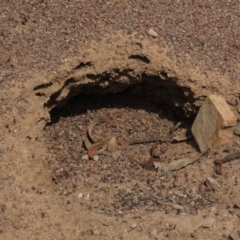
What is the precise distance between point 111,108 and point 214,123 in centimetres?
79

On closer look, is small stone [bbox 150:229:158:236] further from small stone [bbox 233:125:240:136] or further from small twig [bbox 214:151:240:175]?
small stone [bbox 233:125:240:136]

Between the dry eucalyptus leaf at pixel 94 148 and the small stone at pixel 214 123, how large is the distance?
0.60 metres

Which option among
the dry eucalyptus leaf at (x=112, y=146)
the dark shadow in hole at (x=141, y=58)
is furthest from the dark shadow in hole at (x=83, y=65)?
the dry eucalyptus leaf at (x=112, y=146)

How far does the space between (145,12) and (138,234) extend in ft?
4.70

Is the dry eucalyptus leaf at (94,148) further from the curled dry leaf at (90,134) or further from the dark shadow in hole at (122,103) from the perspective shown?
the dark shadow in hole at (122,103)

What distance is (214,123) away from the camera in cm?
336

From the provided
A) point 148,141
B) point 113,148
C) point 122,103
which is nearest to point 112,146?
point 113,148

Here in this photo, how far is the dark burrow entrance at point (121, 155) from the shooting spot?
10.4 ft

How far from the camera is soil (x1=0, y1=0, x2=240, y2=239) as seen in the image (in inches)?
120

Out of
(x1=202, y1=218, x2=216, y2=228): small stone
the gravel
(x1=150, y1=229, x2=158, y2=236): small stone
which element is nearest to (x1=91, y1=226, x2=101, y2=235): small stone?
(x1=150, y1=229, x2=158, y2=236): small stone

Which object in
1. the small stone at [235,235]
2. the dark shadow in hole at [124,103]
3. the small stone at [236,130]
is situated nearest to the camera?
the small stone at [235,235]

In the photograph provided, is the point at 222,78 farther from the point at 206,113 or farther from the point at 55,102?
the point at 55,102

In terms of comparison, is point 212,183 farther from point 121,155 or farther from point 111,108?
point 111,108

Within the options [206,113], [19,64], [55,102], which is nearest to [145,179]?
[206,113]
